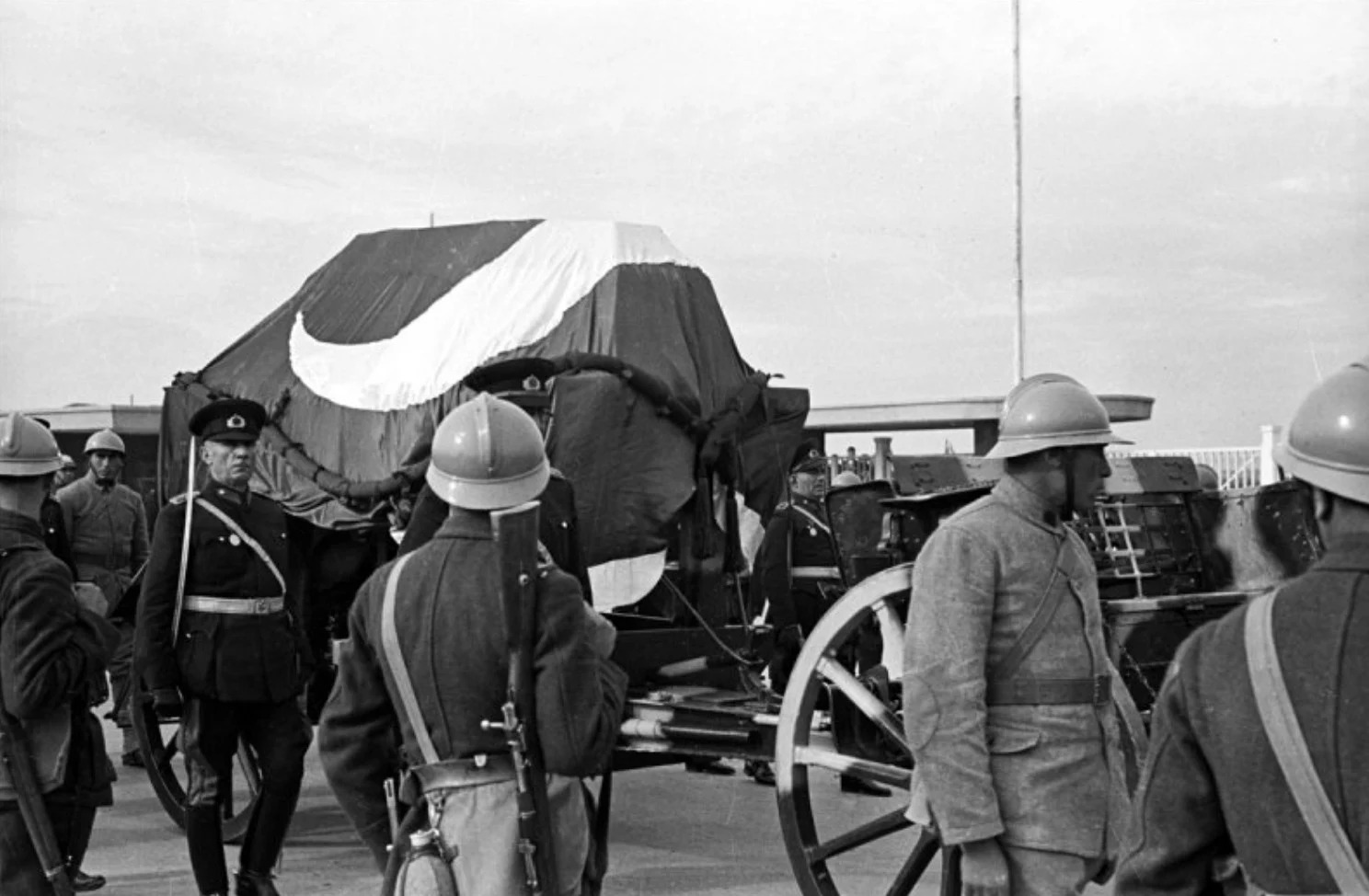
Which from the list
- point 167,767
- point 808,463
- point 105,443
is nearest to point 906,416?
point 808,463

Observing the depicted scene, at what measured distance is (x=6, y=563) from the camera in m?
4.36

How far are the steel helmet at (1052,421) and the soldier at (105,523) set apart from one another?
6.87 meters

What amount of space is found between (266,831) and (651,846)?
1904mm

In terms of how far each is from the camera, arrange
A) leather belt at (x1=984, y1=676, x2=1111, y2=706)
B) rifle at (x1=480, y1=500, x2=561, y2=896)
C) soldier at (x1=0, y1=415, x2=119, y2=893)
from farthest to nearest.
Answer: soldier at (x1=0, y1=415, x2=119, y2=893) < leather belt at (x1=984, y1=676, x2=1111, y2=706) < rifle at (x1=480, y1=500, x2=561, y2=896)

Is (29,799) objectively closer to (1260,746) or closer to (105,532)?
(1260,746)

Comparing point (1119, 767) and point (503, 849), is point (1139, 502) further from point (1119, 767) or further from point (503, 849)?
Result: point (503, 849)

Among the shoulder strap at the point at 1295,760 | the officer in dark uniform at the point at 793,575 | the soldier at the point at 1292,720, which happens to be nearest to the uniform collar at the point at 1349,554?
the soldier at the point at 1292,720

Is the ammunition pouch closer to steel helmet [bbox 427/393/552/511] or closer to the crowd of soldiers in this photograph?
the crowd of soldiers

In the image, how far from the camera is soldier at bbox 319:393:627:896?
3.31m

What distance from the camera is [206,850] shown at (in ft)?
19.1

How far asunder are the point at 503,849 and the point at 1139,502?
4042 millimetres

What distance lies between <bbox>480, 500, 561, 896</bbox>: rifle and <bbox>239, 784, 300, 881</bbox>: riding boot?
2722 millimetres

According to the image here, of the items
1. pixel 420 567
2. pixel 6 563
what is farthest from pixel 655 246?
pixel 420 567

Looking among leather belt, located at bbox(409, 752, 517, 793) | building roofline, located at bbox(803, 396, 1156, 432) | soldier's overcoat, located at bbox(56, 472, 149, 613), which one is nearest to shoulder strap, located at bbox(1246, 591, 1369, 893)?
leather belt, located at bbox(409, 752, 517, 793)
